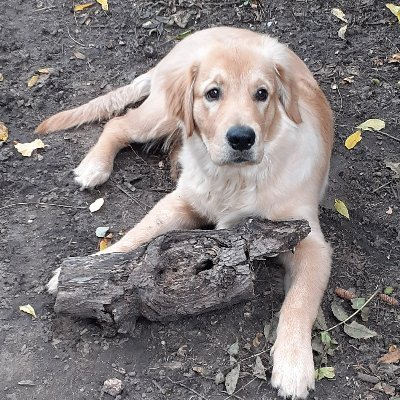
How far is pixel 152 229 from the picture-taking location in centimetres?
388

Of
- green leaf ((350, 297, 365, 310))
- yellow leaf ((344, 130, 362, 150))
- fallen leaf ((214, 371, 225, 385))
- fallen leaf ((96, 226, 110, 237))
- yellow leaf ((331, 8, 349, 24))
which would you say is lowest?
fallen leaf ((96, 226, 110, 237))

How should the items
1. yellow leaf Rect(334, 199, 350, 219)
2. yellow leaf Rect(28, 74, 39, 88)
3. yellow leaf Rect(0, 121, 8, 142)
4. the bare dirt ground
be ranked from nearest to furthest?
the bare dirt ground, yellow leaf Rect(334, 199, 350, 219), yellow leaf Rect(0, 121, 8, 142), yellow leaf Rect(28, 74, 39, 88)

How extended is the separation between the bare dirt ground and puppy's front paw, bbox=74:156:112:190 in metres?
0.05

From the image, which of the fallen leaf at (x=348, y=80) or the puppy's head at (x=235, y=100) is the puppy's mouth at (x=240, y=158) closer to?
the puppy's head at (x=235, y=100)

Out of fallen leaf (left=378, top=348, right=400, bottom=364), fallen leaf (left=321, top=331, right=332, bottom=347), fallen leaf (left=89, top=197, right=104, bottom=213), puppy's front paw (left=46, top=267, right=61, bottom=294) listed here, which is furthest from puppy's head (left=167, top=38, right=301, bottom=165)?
fallen leaf (left=378, top=348, right=400, bottom=364)

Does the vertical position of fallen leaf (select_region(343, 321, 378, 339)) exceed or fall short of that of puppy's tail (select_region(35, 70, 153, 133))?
it falls short

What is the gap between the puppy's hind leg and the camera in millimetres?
4387

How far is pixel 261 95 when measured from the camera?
11.2 feet

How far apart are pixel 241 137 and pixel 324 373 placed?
1.17 metres

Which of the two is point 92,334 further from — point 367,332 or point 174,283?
point 367,332

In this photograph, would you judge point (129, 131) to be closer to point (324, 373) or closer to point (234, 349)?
point (234, 349)

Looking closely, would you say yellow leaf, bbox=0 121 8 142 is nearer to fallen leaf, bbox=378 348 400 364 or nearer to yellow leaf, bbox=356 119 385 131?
yellow leaf, bbox=356 119 385 131

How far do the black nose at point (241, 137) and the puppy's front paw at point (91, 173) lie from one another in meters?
1.30

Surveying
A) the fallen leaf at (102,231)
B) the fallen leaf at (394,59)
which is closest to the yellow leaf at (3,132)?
the fallen leaf at (102,231)
